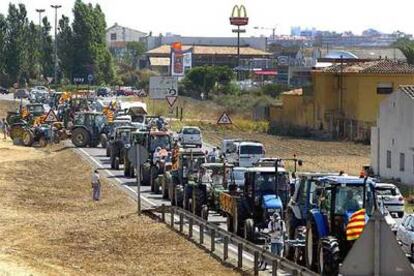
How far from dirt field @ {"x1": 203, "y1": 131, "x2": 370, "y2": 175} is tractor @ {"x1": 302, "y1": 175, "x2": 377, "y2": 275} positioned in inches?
1254

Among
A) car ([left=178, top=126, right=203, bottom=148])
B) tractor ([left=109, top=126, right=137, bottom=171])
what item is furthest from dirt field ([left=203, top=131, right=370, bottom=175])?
tractor ([left=109, top=126, right=137, bottom=171])

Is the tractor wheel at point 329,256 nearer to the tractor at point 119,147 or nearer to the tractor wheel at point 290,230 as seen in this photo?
the tractor wheel at point 290,230

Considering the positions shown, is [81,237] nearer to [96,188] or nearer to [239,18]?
[96,188]

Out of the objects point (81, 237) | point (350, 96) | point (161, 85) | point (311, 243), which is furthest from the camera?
point (161, 85)

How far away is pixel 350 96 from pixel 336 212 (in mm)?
62781

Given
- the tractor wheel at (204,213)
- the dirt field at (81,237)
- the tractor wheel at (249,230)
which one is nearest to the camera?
the dirt field at (81,237)

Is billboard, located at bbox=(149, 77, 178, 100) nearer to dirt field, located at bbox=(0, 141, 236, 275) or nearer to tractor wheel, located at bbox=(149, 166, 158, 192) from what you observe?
dirt field, located at bbox=(0, 141, 236, 275)

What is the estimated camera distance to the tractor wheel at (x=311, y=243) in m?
22.2

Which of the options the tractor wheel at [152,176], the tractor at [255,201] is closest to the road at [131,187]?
the tractor wheel at [152,176]

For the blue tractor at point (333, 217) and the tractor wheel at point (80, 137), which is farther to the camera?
the tractor wheel at point (80, 137)

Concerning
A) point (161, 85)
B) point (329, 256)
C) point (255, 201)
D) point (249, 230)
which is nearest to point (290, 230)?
point (249, 230)

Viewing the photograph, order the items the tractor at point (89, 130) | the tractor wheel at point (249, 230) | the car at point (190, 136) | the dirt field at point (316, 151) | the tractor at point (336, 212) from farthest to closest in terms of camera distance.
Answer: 1. the tractor at point (89, 130)
2. the car at point (190, 136)
3. the dirt field at point (316, 151)
4. the tractor wheel at point (249, 230)
5. the tractor at point (336, 212)

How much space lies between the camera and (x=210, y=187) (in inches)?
1339

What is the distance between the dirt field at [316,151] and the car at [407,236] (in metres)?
26.7
